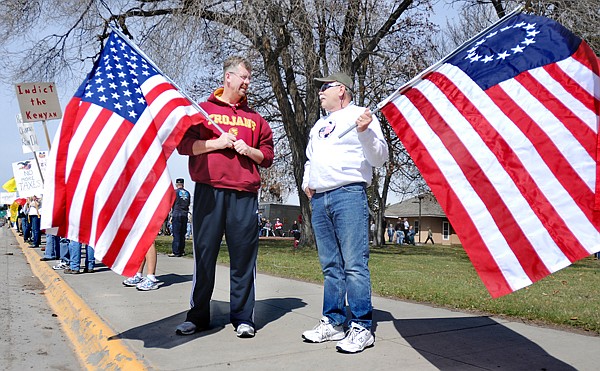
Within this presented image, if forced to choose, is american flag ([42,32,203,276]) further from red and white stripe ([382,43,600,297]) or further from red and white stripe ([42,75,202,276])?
red and white stripe ([382,43,600,297])

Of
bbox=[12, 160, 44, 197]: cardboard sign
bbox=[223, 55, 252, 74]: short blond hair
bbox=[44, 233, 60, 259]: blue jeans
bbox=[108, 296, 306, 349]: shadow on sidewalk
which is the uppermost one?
bbox=[12, 160, 44, 197]: cardboard sign

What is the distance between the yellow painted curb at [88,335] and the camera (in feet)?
14.5

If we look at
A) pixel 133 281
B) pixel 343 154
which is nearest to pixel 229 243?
pixel 343 154

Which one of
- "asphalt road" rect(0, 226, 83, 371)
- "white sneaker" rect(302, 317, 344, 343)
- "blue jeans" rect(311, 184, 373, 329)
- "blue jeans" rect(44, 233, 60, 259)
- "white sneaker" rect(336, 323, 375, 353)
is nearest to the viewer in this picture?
"white sneaker" rect(336, 323, 375, 353)

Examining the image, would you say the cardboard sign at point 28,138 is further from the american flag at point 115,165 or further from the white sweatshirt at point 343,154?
the white sweatshirt at point 343,154

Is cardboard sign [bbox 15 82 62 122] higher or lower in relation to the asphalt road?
higher

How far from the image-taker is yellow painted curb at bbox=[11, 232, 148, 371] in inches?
174

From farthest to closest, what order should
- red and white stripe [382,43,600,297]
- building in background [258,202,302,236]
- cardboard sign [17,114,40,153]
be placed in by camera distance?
building in background [258,202,302,236], cardboard sign [17,114,40,153], red and white stripe [382,43,600,297]

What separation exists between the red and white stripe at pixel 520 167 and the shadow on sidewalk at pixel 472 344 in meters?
0.90

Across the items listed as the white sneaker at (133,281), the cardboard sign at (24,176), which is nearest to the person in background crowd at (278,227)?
the cardboard sign at (24,176)

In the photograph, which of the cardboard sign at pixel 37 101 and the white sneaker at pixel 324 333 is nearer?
the white sneaker at pixel 324 333

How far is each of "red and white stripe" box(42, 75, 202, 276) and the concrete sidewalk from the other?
2.60 ft

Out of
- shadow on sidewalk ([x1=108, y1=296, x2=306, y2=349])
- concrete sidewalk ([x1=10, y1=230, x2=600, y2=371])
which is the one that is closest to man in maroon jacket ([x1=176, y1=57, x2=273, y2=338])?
shadow on sidewalk ([x1=108, y1=296, x2=306, y2=349])

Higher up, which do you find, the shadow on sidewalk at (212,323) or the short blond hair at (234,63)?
the short blond hair at (234,63)
